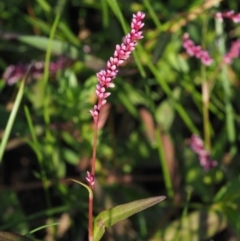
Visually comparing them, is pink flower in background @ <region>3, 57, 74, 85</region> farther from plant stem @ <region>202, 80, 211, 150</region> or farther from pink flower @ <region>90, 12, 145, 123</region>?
pink flower @ <region>90, 12, 145, 123</region>

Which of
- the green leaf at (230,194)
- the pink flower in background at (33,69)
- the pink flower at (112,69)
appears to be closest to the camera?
the pink flower at (112,69)

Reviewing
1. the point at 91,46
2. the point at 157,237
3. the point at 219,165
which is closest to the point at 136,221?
the point at 157,237

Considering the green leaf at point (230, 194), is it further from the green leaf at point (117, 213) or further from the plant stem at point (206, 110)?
the green leaf at point (117, 213)

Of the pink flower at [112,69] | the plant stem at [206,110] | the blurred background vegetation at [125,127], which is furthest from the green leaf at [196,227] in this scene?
the pink flower at [112,69]

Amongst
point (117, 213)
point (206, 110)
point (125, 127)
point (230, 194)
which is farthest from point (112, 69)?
point (125, 127)

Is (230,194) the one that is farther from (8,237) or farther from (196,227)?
(8,237)
